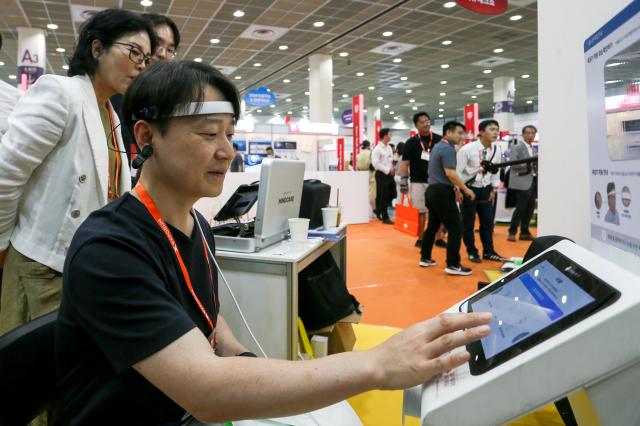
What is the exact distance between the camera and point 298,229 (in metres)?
2.11

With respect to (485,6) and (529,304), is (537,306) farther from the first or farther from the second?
(485,6)

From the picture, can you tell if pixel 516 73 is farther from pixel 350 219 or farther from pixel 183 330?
pixel 183 330

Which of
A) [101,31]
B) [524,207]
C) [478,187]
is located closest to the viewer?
[101,31]

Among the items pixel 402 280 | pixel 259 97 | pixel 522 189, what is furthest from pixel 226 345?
pixel 259 97

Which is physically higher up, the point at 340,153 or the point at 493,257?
the point at 340,153

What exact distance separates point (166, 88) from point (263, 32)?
9153 mm

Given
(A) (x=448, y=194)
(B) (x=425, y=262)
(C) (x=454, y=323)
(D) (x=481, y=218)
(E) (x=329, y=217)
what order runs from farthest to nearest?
(D) (x=481, y=218) → (B) (x=425, y=262) → (A) (x=448, y=194) → (E) (x=329, y=217) → (C) (x=454, y=323)

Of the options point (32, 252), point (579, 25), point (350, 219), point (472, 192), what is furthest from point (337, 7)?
point (32, 252)

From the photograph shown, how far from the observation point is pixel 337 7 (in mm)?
7848

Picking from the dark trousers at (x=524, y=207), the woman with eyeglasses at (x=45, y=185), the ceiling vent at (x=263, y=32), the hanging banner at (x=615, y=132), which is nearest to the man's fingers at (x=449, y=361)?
the hanging banner at (x=615, y=132)

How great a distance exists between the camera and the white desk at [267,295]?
5.86 feet

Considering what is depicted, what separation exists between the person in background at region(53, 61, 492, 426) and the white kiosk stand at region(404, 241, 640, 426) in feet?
0.14

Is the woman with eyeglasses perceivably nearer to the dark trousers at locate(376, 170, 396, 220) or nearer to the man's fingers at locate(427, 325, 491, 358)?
the man's fingers at locate(427, 325, 491, 358)

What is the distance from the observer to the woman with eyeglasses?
1316 mm
